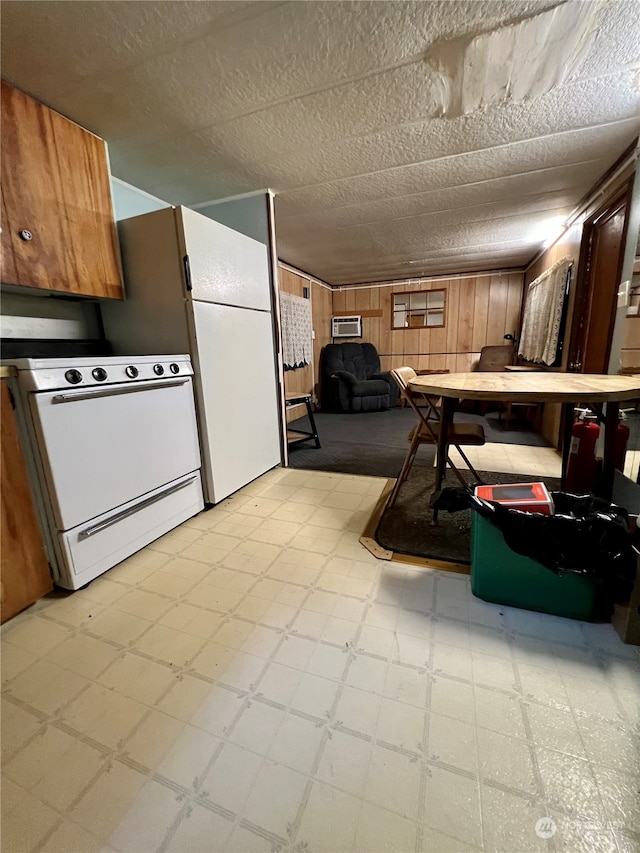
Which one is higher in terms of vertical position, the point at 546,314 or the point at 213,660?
the point at 546,314

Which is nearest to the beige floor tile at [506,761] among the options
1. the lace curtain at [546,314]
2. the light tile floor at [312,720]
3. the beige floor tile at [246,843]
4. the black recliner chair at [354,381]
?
the light tile floor at [312,720]

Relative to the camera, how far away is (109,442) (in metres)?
1.49

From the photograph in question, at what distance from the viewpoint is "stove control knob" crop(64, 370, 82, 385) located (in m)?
1.33

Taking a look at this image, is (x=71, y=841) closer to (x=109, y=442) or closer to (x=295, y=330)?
(x=109, y=442)

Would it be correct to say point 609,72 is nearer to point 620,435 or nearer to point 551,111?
point 551,111

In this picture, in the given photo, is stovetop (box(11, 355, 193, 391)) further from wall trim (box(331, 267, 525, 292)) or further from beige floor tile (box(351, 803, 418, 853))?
wall trim (box(331, 267, 525, 292))

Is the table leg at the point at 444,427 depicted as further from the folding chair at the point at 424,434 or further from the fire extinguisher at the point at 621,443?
the fire extinguisher at the point at 621,443

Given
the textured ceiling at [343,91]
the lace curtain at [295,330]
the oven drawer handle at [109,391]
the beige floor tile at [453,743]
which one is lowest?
the beige floor tile at [453,743]

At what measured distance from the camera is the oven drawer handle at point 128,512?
1416 millimetres

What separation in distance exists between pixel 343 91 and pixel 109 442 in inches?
73.9

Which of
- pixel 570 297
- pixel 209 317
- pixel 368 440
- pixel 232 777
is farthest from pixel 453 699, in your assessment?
pixel 570 297

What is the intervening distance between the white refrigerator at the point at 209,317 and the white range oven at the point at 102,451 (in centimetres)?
18

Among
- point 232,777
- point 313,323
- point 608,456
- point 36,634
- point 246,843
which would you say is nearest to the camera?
point 246,843

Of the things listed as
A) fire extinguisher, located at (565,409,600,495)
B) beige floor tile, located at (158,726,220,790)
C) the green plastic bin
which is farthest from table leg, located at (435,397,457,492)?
beige floor tile, located at (158,726,220,790)
